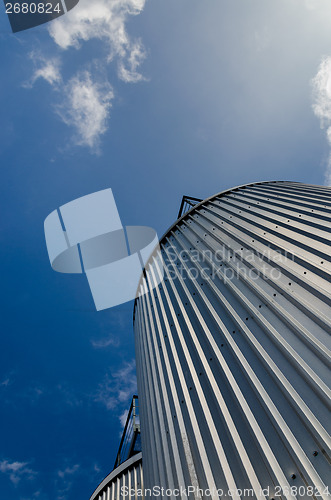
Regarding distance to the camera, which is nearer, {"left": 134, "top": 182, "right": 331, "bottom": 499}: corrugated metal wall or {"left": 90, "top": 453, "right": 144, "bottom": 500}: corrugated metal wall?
{"left": 134, "top": 182, "right": 331, "bottom": 499}: corrugated metal wall

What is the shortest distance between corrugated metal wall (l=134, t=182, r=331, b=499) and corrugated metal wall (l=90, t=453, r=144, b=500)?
15.0ft

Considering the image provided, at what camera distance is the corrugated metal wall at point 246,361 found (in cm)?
219

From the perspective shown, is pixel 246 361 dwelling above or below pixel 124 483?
below

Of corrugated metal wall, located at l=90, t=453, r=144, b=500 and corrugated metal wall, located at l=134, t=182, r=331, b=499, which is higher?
corrugated metal wall, located at l=90, t=453, r=144, b=500

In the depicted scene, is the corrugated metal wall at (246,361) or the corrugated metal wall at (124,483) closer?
the corrugated metal wall at (246,361)

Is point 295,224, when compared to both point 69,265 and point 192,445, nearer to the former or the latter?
point 192,445

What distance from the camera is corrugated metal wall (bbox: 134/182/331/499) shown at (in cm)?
219

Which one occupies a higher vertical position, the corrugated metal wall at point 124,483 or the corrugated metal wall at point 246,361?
the corrugated metal wall at point 124,483

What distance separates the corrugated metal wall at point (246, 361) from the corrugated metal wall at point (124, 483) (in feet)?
15.0

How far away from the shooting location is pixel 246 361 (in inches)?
116

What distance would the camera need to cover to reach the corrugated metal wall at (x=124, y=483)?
23.6ft

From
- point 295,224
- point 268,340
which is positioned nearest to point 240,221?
point 295,224

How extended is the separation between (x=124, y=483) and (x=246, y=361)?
7643 millimetres

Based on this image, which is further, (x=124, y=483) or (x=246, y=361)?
(x=124, y=483)
